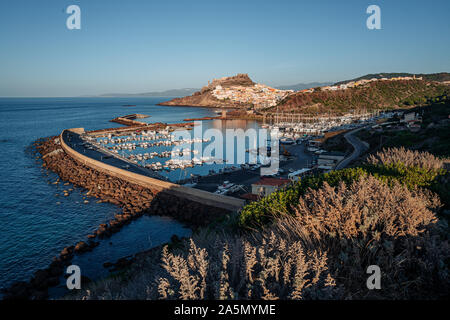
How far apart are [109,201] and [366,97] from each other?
8430 centimetres

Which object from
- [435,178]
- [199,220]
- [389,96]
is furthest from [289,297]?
[389,96]

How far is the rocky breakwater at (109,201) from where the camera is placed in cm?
1060

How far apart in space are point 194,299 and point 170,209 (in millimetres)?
15228

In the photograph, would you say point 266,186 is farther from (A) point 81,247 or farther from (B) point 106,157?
(B) point 106,157

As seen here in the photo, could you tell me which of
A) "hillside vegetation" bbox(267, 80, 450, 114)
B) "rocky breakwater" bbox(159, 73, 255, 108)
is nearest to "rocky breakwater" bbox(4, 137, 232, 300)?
"hillside vegetation" bbox(267, 80, 450, 114)

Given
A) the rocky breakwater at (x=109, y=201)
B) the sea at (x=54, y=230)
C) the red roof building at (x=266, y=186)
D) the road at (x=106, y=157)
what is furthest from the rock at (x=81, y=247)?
the road at (x=106, y=157)

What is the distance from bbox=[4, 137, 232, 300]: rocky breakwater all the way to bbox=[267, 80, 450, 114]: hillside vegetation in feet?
212

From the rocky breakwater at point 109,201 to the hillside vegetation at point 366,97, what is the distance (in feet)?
212

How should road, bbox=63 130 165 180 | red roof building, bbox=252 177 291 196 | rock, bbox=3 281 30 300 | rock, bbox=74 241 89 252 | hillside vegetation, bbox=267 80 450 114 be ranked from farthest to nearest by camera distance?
hillside vegetation, bbox=267 80 450 114 → road, bbox=63 130 165 180 → red roof building, bbox=252 177 291 196 → rock, bbox=74 241 89 252 → rock, bbox=3 281 30 300

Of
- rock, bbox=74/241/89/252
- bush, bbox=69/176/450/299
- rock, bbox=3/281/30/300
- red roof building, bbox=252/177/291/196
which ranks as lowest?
rock, bbox=3/281/30/300

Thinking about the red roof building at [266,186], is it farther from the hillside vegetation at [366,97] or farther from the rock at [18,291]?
the hillside vegetation at [366,97]

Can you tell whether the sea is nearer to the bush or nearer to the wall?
the wall

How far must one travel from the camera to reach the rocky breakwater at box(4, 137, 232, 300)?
34.8 ft

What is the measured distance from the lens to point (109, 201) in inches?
738
